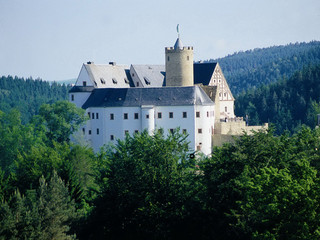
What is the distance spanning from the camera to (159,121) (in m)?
72.2

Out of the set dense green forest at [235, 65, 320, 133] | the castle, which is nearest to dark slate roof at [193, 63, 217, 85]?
the castle

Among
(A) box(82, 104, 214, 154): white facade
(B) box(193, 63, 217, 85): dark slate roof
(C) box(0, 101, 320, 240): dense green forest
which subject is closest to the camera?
(C) box(0, 101, 320, 240): dense green forest

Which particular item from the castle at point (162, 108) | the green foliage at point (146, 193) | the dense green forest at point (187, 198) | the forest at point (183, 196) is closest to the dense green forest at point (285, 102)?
the castle at point (162, 108)

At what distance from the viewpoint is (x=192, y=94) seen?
72.1 m

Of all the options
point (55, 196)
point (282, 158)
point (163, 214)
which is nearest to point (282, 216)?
point (282, 158)

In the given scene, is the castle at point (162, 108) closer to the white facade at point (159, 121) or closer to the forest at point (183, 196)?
the white facade at point (159, 121)

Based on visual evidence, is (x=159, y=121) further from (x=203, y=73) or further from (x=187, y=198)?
(x=187, y=198)

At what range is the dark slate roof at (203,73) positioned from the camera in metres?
87.8

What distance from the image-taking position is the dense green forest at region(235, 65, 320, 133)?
5098 inches

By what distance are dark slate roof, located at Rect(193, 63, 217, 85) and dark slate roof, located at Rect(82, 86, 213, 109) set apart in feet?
46.0

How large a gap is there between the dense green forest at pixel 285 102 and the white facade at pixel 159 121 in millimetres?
54624

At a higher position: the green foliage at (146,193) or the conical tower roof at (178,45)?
the conical tower roof at (178,45)

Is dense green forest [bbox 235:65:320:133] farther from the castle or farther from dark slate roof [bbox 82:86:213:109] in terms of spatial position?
dark slate roof [bbox 82:86:213:109]

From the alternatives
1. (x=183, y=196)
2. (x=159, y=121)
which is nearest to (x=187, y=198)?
(x=183, y=196)
